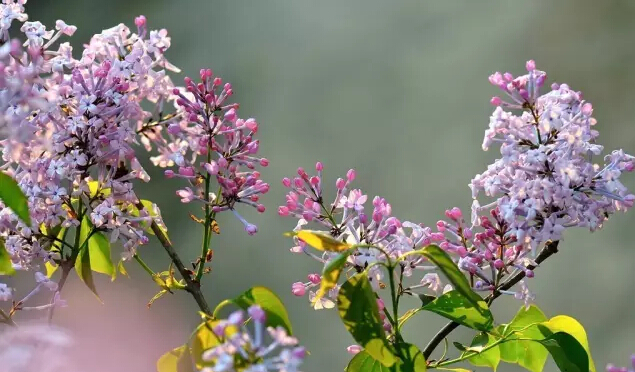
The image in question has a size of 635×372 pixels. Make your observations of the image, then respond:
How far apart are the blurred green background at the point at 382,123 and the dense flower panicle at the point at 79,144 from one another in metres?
0.52

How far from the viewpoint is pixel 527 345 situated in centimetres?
57

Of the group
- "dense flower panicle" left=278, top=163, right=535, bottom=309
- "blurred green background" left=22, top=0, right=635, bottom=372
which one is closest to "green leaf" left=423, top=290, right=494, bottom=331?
"dense flower panicle" left=278, top=163, right=535, bottom=309

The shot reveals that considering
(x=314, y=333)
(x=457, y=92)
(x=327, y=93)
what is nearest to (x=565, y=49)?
(x=457, y=92)

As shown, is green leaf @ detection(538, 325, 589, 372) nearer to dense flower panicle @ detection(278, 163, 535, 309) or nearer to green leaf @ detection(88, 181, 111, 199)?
dense flower panicle @ detection(278, 163, 535, 309)

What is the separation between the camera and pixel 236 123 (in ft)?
1.84

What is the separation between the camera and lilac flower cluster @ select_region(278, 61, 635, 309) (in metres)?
0.49

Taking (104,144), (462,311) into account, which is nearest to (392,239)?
(462,311)

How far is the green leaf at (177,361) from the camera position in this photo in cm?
42

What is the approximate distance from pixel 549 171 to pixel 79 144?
27 centimetres

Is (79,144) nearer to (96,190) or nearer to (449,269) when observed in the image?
(96,190)

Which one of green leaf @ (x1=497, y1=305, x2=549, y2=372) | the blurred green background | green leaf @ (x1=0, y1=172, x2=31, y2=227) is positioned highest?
the blurred green background

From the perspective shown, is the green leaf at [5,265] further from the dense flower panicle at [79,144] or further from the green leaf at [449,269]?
the green leaf at [449,269]

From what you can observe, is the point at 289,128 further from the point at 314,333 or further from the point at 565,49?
the point at 565,49

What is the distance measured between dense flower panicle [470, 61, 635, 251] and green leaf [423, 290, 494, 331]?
0.16ft
